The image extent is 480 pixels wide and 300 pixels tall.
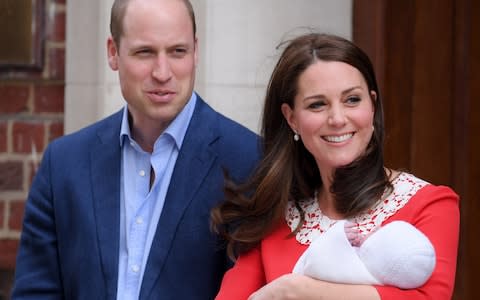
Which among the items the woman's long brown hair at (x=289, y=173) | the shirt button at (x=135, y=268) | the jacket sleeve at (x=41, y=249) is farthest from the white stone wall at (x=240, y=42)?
the shirt button at (x=135, y=268)

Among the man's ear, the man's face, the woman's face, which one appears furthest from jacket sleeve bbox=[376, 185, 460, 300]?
the man's ear

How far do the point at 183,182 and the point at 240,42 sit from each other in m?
1.10

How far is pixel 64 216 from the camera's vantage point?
4098 millimetres

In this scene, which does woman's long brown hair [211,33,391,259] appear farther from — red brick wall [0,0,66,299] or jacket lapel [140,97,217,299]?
red brick wall [0,0,66,299]

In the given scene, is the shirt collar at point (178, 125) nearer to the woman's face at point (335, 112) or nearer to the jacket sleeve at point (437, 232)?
the woman's face at point (335, 112)

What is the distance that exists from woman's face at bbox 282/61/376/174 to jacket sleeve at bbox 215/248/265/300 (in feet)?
1.10

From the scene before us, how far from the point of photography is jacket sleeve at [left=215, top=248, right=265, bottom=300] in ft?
12.2

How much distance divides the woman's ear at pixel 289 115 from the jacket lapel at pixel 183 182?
0.30 metres

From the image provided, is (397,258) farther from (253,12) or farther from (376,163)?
(253,12)

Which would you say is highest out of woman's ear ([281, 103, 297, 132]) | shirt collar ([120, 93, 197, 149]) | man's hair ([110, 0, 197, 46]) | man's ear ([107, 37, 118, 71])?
man's hair ([110, 0, 197, 46])

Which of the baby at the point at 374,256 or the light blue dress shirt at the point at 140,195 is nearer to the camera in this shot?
the baby at the point at 374,256

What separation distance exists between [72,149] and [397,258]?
126 cm

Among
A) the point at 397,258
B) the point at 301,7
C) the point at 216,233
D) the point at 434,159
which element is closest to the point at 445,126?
the point at 434,159

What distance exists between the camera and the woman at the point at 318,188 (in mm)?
3486
